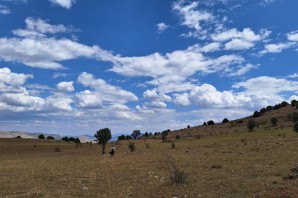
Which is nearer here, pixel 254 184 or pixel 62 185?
pixel 254 184

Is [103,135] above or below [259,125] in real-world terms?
below

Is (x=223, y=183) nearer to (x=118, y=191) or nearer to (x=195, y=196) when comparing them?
(x=195, y=196)

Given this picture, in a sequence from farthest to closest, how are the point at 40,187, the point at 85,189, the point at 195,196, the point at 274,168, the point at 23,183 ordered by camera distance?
the point at 274,168 → the point at 23,183 → the point at 40,187 → the point at 85,189 → the point at 195,196

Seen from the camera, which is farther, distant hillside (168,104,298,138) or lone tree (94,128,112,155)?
distant hillside (168,104,298,138)

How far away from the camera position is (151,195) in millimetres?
16812

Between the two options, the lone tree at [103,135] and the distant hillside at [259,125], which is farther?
the distant hillside at [259,125]

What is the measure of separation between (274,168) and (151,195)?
424 inches

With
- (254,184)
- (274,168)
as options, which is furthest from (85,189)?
(274,168)

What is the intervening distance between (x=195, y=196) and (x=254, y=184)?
380cm

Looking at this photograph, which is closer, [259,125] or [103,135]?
[103,135]

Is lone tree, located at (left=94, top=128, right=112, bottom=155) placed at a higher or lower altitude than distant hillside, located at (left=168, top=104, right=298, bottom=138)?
lower

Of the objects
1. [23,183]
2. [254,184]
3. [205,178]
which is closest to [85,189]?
[23,183]

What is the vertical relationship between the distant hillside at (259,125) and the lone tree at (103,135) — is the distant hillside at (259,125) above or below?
above

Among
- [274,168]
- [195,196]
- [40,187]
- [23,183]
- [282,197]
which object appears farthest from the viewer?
[274,168]
